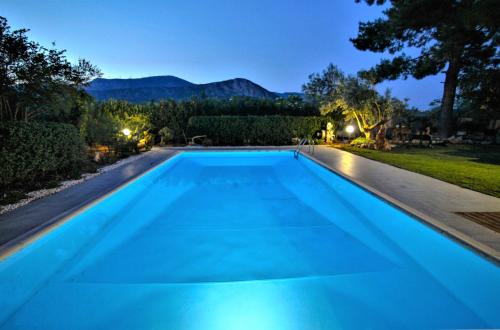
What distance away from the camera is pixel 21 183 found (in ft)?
17.1

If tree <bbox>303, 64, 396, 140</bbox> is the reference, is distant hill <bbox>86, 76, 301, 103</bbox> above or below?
above

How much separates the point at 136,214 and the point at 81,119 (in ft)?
17.7

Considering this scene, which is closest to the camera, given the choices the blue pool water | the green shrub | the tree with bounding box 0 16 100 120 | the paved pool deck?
the blue pool water

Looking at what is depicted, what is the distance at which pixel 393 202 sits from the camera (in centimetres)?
440

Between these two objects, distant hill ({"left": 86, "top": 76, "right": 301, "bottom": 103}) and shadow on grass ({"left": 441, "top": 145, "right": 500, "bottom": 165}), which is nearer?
shadow on grass ({"left": 441, "top": 145, "right": 500, "bottom": 165})

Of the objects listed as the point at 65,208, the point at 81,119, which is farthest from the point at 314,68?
the point at 65,208

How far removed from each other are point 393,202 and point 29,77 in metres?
7.25

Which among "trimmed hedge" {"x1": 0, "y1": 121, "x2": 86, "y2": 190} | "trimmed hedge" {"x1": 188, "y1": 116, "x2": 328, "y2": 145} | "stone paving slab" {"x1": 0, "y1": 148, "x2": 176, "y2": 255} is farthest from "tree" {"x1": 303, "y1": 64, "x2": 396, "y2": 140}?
"trimmed hedge" {"x1": 0, "y1": 121, "x2": 86, "y2": 190}

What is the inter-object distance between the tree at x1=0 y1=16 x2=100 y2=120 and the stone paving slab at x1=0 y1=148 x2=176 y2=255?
2111 millimetres

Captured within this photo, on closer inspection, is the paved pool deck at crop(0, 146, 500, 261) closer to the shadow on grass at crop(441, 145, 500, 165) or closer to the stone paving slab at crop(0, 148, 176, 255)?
the stone paving slab at crop(0, 148, 176, 255)

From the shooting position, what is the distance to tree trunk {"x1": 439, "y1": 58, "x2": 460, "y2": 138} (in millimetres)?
15906

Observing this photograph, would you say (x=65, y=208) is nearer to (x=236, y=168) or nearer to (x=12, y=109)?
(x=12, y=109)

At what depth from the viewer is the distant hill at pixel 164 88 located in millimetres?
37438

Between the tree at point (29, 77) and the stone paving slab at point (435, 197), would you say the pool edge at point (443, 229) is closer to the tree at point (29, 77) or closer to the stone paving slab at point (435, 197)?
the stone paving slab at point (435, 197)
